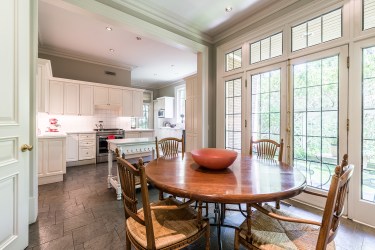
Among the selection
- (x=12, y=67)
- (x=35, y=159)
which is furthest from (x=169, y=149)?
(x=12, y=67)

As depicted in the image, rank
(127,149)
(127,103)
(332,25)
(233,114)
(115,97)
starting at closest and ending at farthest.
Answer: (332,25), (127,149), (233,114), (115,97), (127,103)

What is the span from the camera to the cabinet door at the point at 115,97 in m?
5.59

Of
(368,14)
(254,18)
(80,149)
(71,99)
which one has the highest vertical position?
(254,18)

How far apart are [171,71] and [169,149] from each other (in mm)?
4311

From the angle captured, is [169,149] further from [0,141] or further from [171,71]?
[171,71]

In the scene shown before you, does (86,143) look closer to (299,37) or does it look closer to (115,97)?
(115,97)

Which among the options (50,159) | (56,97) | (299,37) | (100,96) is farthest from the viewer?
(100,96)

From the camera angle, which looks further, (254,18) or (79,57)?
(79,57)

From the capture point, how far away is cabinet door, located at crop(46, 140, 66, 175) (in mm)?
3415

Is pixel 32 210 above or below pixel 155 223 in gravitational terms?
below

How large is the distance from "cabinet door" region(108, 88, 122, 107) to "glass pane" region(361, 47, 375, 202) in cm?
564

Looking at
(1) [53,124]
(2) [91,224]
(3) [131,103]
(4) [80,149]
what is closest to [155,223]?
(2) [91,224]

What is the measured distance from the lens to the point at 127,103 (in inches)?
235

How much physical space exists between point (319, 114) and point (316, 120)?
0.09 metres
